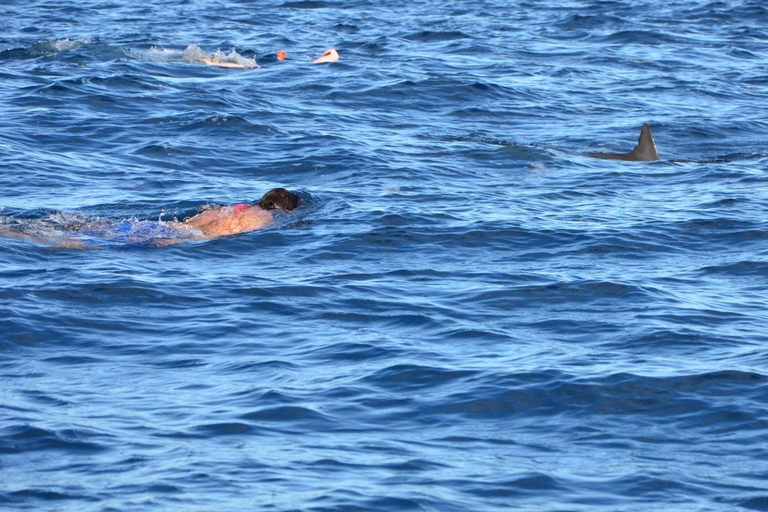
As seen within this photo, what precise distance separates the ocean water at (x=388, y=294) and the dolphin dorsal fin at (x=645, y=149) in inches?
9.1

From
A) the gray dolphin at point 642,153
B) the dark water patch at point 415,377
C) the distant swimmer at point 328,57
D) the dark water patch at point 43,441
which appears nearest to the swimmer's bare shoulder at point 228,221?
the dark water patch at point 415,377

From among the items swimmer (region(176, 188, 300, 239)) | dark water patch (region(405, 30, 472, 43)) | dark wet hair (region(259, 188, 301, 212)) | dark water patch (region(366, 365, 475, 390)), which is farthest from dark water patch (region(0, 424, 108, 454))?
dark water patch (region(405, 30, 472, 43))

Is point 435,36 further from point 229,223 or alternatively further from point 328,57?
point 229,223

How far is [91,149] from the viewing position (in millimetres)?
17266

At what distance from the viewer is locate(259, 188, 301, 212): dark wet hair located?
13477 mm

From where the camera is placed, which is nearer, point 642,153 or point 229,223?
point 229,223

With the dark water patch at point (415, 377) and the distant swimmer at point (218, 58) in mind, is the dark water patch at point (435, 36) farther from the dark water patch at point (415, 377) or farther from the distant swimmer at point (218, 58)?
the dark water patch at point (415, 377)

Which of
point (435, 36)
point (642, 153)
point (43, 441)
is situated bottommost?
point (642, 153)

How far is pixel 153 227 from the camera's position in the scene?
42.7 feet

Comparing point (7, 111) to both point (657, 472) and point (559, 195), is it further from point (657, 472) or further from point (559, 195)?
point (657, 472)

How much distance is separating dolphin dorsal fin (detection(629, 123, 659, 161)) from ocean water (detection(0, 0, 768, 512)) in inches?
9.1

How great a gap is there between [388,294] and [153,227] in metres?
3.20

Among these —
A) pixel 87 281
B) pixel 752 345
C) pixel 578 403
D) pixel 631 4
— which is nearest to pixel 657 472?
pixel 578 403

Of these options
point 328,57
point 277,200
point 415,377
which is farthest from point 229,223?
point 328,57
